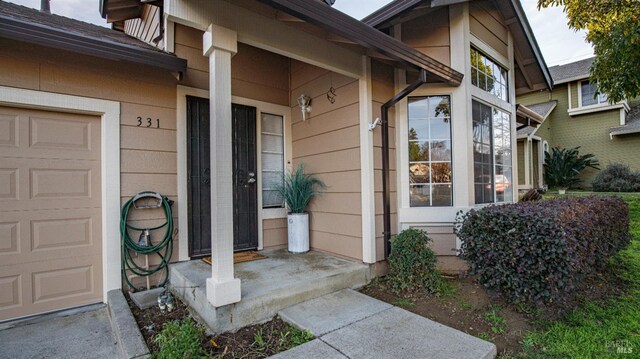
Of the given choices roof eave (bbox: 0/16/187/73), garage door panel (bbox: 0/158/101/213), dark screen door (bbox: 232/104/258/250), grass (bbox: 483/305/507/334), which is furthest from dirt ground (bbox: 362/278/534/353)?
roof eave (bbox: 0/16/187/73)

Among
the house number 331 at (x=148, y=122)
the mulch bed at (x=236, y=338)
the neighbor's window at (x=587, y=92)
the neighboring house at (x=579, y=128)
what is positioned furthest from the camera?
the neighbor's window at (x=587, y=92)

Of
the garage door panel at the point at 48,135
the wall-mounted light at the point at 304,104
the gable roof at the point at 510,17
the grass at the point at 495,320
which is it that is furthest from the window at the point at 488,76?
the garage door panel at the point at 48,135

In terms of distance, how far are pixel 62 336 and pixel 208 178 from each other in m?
1.88

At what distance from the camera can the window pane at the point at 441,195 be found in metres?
3.75

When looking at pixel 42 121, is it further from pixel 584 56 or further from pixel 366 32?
pixel 584 56

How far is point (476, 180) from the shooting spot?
3.90 metres

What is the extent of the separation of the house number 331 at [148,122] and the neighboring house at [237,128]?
1 cm

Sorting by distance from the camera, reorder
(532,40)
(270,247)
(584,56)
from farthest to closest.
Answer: (584,56) < (532,40) < (270,247)

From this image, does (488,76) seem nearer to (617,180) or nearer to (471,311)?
(471,311)

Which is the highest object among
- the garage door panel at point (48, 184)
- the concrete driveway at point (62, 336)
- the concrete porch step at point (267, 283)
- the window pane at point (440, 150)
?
the window pane at point (440, 150)

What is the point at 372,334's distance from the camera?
2264 millimetres

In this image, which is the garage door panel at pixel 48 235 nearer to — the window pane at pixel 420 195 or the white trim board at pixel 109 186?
the white trim board at pixel 109 186

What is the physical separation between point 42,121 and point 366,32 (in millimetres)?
3044

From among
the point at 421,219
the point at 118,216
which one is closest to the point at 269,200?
the point at 118,216
